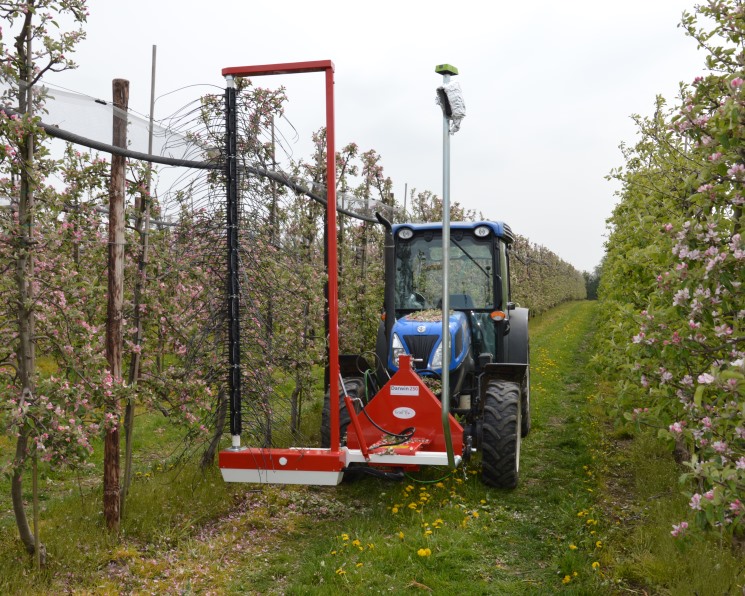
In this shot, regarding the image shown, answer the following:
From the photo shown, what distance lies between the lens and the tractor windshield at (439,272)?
6637 millimetres

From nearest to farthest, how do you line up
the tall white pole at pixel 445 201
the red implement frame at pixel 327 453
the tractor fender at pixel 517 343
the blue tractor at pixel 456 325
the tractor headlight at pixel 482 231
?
the red implement frame at pixel 327 453
the tall white pole at pixel 445 201
the blue tractor at pixel 456 325
the tractor headlight at pixel 482 231
the tractor fender at pixel 517 343

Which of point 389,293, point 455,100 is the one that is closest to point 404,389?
point 389,293

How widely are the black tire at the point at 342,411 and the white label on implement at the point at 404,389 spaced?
38 centimetres

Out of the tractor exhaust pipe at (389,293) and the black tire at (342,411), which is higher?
the tractor exhaust pipe at (389,293)

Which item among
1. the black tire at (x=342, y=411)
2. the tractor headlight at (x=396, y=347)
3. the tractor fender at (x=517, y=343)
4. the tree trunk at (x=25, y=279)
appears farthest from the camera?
the tractor fender at (x=517, y=343)

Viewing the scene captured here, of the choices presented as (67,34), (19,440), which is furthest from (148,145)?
(19,440)

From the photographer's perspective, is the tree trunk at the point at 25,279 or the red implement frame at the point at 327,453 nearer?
the tree trunk at the point at 25,279

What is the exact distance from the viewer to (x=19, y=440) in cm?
402

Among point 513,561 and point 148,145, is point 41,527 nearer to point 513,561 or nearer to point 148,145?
point 148,145

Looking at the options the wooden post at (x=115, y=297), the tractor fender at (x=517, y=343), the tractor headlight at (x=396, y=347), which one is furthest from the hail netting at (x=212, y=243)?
the tractor fender at (x=517, y=343)

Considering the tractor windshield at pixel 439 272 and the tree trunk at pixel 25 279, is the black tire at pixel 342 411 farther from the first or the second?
the tree trunk at pixel 25 279

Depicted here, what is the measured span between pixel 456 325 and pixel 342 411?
1.28m

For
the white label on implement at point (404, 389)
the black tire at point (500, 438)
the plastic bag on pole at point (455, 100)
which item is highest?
the plastic bag on pole at point (455, 100)

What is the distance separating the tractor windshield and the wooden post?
284cm
